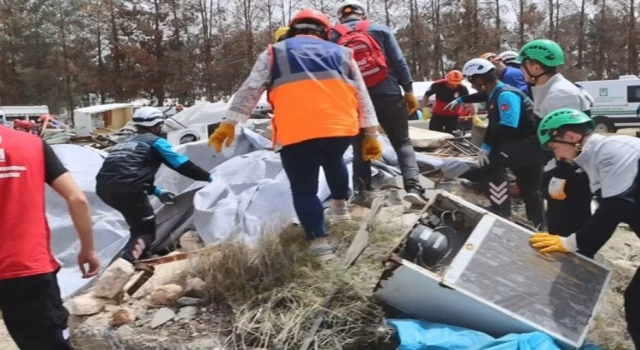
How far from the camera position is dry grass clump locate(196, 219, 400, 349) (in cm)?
337

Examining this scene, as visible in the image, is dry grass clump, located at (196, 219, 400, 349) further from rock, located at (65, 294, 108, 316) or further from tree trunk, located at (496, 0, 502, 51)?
tree trunk, located at (496, 0, 502, 51)

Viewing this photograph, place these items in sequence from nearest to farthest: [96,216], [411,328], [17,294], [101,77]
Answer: [17,294] < [411,328] < [96,216] < [101,77]

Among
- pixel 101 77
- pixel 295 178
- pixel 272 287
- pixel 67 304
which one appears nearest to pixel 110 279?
pixel 67 304

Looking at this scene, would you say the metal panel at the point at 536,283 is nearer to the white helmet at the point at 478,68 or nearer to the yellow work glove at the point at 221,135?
the yellow work glove at the point at 221,135

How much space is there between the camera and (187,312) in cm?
371

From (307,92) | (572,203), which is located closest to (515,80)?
(572,203)

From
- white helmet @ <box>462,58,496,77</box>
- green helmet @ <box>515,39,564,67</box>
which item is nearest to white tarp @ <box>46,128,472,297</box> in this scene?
white helmet @ <box>462,58,496,77</box>

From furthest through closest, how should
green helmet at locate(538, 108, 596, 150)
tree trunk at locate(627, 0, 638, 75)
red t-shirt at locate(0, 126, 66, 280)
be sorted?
tree trunk at locate(627, 0, 638, 75) < green helmet at locate(538, 108, 596, 150) < red t-shirt at locate(0, 126, 66, 280)

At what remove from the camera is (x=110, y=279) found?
3.95 m

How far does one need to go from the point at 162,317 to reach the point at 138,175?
161cm

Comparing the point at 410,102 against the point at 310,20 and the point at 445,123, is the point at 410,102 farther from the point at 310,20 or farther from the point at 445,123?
the point at 445,123

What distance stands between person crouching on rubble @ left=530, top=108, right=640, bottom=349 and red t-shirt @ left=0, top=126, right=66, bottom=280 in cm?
240

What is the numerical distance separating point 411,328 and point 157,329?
4.63 feet

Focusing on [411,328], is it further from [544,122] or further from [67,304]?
[67,304]
